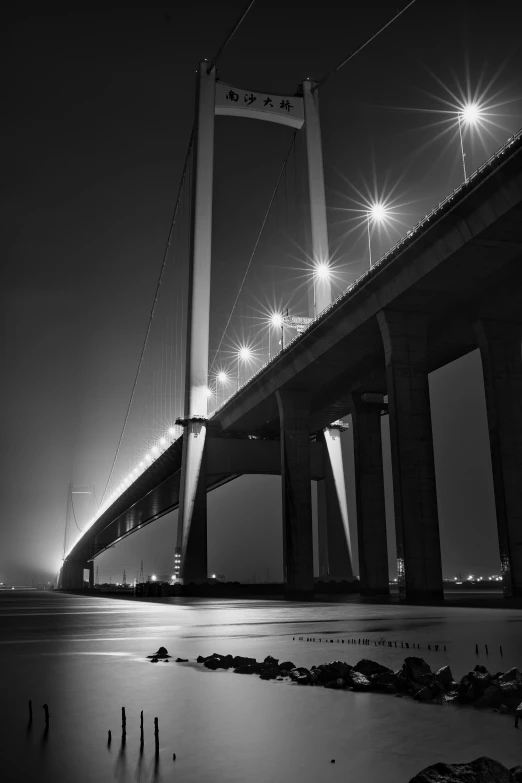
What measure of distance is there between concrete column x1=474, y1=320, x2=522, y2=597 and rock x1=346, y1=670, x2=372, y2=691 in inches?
1099

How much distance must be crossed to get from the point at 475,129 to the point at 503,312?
9384 millimetres

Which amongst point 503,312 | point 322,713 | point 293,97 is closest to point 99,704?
point 322,713

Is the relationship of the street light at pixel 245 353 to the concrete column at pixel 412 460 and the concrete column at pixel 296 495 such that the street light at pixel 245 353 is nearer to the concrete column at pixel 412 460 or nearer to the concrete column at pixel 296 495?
the concrete column at pixel 296 495

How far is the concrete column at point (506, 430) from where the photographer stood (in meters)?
32.8

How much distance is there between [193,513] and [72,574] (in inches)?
4236

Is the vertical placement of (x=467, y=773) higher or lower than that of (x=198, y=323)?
lower

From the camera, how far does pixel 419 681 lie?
5.94m

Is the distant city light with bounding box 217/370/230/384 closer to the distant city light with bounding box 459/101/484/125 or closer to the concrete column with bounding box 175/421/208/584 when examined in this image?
the concrete column with bounding box 175/421/208/584

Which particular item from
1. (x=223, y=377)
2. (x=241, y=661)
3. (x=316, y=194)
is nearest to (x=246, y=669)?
(x=241, y=661)

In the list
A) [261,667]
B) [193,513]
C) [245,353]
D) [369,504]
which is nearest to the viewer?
[261,667]

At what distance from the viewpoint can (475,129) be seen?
29.5m

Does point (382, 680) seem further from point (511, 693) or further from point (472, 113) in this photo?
point (472, 113)

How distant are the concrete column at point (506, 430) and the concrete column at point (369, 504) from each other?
14.4m

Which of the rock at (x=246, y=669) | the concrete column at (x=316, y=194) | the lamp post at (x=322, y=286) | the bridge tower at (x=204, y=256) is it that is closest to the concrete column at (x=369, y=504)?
the lamp post at (x=322, y=286)
